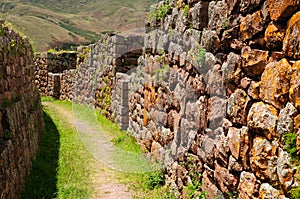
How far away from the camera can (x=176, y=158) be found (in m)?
4.96

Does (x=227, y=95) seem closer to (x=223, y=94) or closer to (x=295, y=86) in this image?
(x=223, y=94)

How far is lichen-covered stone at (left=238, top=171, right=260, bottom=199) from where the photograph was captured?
292cm

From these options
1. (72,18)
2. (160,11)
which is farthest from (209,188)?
(72,18)

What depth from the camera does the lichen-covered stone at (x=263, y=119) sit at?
8.85ft

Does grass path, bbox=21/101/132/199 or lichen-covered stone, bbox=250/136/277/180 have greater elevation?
lichen-covered stone, bbox=250/136/277/180

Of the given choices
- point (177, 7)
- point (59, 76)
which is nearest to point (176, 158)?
point (177, 7)

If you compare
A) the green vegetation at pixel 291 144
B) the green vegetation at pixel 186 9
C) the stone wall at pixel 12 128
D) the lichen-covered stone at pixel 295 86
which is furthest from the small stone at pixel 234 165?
the stone wall at pixel 12 128

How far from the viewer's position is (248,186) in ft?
9.86

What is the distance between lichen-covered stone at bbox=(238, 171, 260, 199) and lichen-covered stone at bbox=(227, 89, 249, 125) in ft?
1.52

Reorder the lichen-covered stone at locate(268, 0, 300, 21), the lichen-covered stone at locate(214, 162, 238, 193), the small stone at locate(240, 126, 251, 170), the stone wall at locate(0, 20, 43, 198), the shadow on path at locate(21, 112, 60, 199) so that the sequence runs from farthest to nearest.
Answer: the shadow on path at locate(21, 112, 60, 199) → the stone wall at locate(0, 20, 43, 198) → the lichen-covered stone at locate(214, 162, 238, 193) → the small stone at locate(240, 126, 251, 170) → the lichen-covered stone at locate(268, 0, 300, 21)

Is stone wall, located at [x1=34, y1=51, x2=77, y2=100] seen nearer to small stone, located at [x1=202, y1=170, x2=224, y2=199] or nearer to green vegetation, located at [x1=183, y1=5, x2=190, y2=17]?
green vegetation, located at [x1=183, y1=5, x2=190, y2=17]

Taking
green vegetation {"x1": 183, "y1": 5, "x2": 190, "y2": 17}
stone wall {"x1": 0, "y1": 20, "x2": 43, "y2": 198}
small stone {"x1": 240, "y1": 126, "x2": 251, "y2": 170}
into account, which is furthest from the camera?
green vegetation {"x1": 183, "y1": 5, "x2": 190, "y2": 17}

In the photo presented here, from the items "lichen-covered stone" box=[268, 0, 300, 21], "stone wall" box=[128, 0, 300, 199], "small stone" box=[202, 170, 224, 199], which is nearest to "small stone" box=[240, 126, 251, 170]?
"stone wall" box=[128, 0, 300, 199]

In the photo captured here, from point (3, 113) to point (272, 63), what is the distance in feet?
11.5
